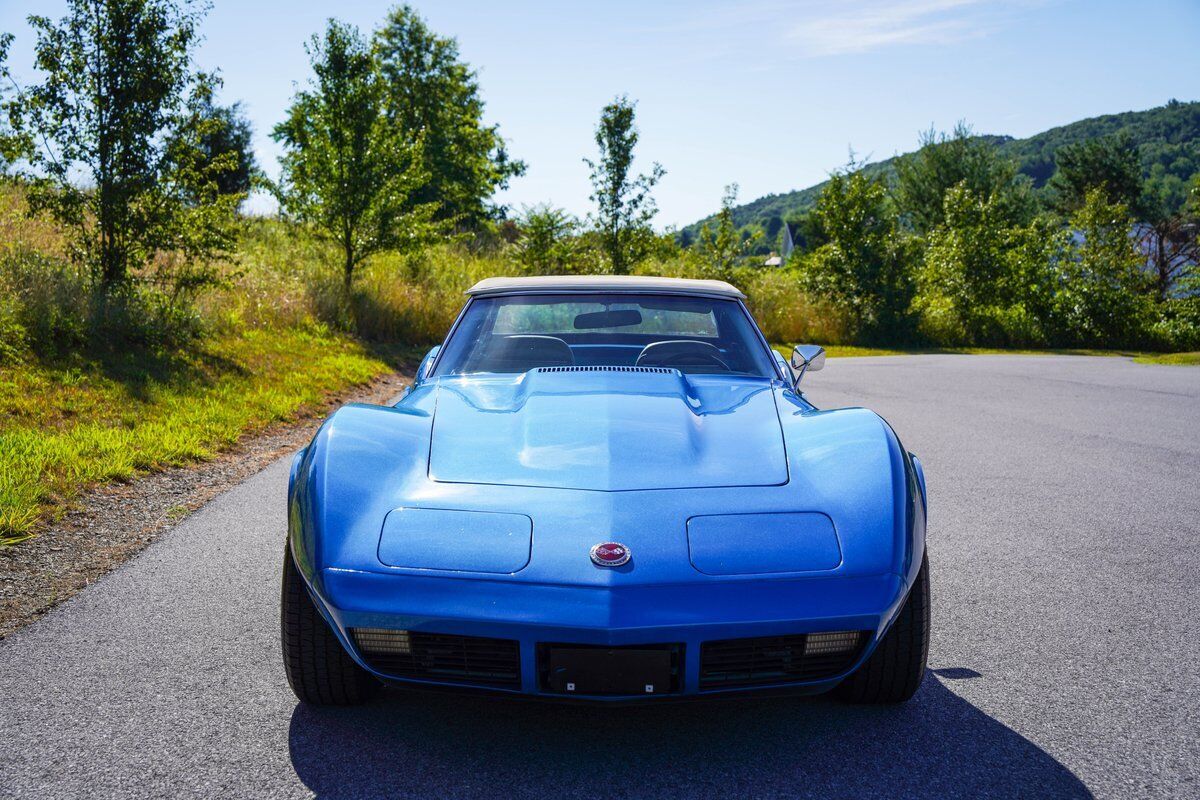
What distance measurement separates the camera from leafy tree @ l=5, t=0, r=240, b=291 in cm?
1027

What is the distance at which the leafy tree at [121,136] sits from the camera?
10273 mm

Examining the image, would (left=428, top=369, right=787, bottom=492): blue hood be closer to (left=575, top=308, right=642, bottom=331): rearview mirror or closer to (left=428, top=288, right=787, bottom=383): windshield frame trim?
(left=428, top=288, right=787, bottom=383): windshield frame trim

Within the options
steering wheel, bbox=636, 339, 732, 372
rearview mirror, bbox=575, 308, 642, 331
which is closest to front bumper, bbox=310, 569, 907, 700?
steering wheel, bbox=636, 339, 732, 372

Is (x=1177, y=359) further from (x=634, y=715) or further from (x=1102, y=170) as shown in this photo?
(x=1102, y=170)

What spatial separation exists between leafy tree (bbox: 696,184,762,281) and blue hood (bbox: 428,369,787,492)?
2224cm

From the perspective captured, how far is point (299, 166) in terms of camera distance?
682 inches

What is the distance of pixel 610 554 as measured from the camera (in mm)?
2322

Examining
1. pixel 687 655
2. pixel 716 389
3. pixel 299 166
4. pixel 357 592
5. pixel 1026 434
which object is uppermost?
pixel 299 166

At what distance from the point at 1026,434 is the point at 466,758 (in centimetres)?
759

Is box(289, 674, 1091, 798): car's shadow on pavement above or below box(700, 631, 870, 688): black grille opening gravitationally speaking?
below

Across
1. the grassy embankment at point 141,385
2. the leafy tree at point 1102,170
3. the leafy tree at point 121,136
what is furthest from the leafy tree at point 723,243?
the leafy tree at point 1102,170

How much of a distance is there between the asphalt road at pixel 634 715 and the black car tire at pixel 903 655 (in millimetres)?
88

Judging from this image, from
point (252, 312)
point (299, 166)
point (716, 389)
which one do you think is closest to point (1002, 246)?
point (299, 166)

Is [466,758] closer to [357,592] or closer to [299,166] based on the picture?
[357,592]
